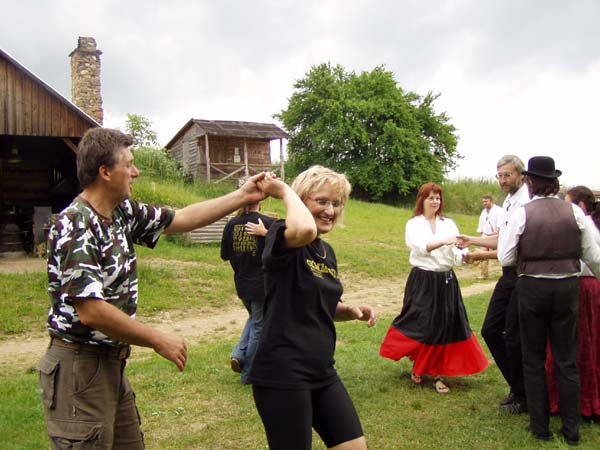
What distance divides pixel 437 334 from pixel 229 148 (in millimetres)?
28015

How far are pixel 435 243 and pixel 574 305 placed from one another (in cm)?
142

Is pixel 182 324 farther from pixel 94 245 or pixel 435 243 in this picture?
pixel 94 245

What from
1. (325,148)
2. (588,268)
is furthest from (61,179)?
(325,148)

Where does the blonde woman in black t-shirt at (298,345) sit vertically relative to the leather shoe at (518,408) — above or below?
above

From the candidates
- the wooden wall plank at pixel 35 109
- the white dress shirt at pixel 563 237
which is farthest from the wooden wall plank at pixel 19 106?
the white dress shirt at pixel 563 237

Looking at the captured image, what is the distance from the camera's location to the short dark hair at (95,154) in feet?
8.52

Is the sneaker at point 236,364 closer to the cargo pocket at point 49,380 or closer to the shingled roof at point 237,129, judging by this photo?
the cargo pocket at point 49,380

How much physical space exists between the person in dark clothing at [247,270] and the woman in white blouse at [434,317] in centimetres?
131

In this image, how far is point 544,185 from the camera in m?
4.45

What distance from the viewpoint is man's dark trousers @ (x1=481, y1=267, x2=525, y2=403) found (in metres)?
4.93

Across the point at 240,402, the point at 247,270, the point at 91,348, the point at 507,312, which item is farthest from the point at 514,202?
the point at 91,348

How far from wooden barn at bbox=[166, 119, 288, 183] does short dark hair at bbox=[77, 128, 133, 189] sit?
28742 mm

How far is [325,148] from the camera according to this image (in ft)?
135

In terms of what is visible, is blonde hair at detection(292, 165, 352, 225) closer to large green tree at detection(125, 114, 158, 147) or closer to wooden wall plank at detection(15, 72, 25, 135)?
wooden wall plank at detection(15, 72, 25, 135)
